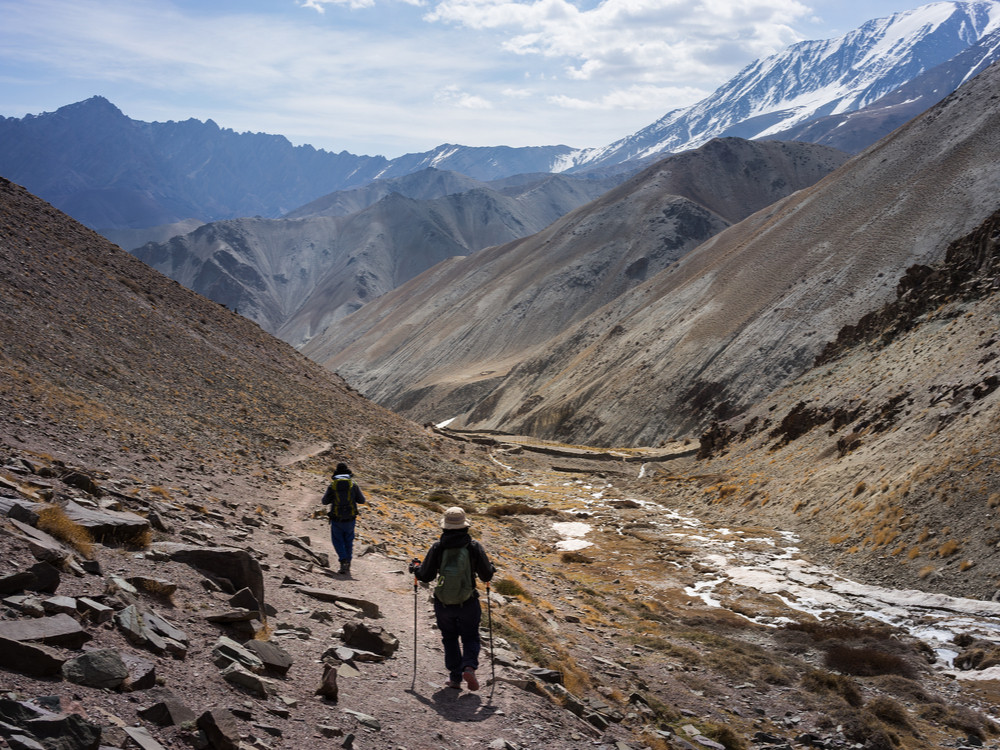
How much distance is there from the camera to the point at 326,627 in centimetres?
934

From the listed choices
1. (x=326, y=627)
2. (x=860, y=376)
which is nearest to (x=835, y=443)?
(x=860, y=376)

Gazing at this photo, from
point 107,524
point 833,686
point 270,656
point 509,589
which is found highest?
point 107,524

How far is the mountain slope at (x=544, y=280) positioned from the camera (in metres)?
124

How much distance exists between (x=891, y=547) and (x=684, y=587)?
6.09 metres

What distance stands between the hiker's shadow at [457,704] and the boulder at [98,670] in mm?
3401

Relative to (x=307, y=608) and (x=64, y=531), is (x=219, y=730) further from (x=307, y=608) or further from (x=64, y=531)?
(x=307, y=608)

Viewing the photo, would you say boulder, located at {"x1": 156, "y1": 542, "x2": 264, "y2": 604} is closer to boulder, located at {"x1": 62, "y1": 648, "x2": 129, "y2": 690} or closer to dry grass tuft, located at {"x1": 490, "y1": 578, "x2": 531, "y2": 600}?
boulder, located at {"x1": 62, "y1": 648, "x2": 129, "y2": 690}

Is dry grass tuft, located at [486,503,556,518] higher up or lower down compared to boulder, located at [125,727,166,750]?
lower down

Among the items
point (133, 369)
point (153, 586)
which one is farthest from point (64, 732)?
point (133, 369)

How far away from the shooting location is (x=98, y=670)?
5.75 metres

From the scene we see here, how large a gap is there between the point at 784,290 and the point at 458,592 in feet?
196

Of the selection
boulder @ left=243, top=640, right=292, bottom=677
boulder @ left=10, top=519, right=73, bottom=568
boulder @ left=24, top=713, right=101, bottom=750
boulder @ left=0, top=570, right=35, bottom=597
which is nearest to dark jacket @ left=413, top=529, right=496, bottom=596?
boulder @ left=243, top=640, right=292, bottom=677

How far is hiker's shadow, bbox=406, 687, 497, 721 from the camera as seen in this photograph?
799cm

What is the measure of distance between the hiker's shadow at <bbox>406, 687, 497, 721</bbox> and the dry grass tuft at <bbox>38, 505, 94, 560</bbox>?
4.00 m
